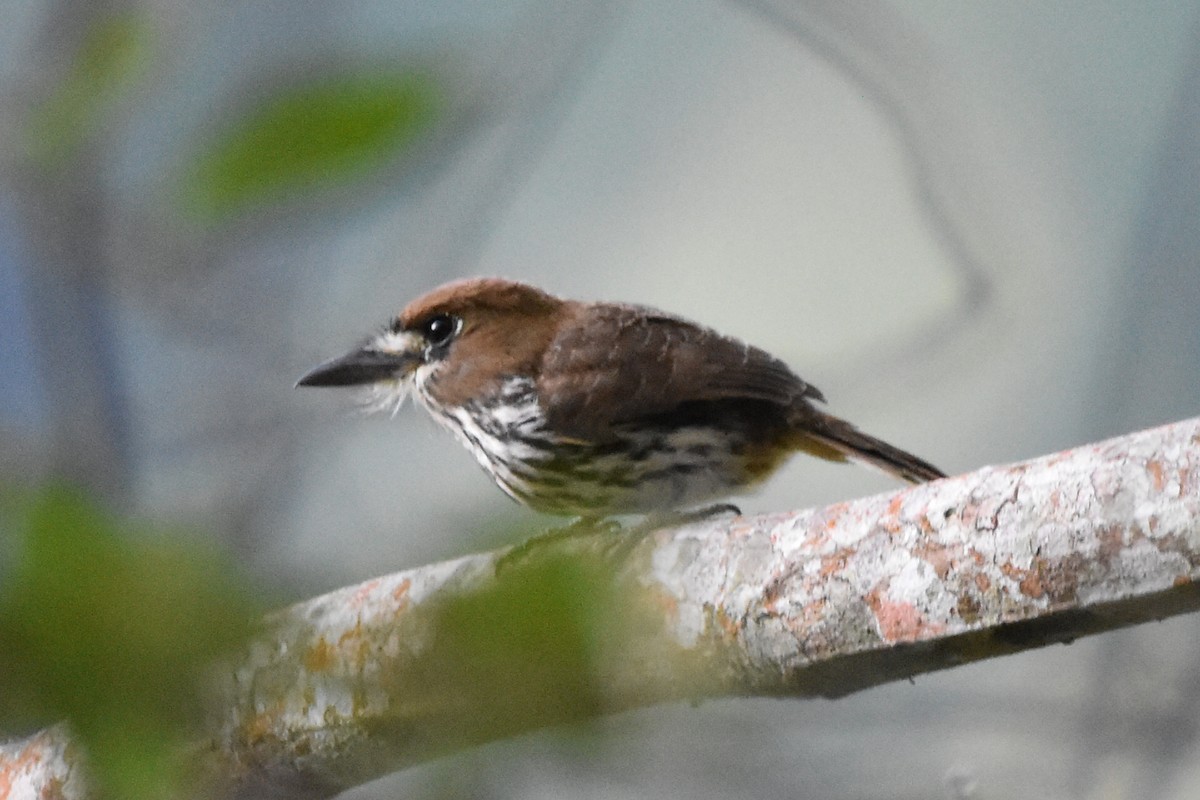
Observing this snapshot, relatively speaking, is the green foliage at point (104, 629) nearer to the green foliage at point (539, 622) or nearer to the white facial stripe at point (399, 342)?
the green foliage at point (539, 622)

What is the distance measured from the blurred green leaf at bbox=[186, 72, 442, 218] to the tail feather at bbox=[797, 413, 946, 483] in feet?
5.55

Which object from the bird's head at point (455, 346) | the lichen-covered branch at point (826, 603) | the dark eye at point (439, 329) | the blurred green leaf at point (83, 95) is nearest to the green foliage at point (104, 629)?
the blurred green leaf at point (83, 95)

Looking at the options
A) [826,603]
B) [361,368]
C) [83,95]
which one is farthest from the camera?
[361,368]

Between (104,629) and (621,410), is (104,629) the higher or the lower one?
→ the higher one

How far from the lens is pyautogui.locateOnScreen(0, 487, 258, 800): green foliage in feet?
1.66

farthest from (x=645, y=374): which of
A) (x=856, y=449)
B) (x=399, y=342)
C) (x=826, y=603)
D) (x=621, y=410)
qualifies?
(x=826, y=603)

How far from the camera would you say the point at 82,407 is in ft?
2.51

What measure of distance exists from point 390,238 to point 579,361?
367 mm

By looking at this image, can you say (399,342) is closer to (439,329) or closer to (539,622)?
(439,329)

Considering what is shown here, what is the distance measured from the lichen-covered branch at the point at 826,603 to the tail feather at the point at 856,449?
55 centimetres

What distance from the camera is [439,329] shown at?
2.50 m

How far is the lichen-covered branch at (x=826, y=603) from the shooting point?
49.3 inches

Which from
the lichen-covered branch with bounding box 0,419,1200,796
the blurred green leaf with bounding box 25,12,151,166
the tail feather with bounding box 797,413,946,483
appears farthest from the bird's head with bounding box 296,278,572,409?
the blurred green leaf with bounding box 25,12,151,166

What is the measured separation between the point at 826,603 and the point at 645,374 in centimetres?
84
